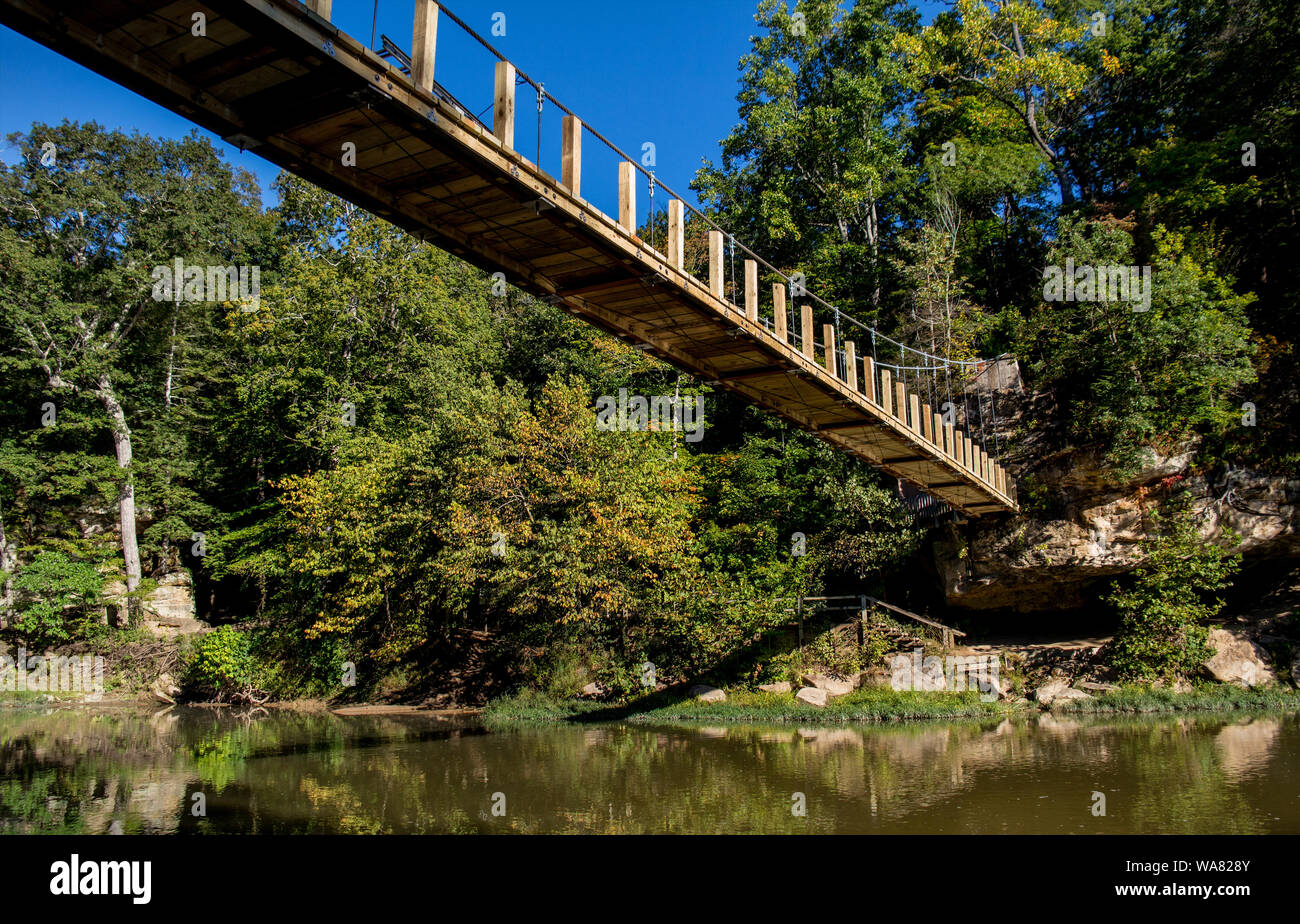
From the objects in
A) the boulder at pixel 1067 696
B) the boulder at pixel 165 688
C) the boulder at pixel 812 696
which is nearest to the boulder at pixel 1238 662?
the boulder at pixel 1067 696

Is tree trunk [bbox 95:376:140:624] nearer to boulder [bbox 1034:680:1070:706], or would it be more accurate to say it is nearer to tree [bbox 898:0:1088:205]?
boulder [bbox 1034:680:1070:706]

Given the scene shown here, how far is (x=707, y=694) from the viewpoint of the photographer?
17812 mm

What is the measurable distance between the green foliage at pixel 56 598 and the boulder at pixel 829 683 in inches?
705

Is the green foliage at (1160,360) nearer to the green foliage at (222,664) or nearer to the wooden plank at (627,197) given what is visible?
the wooden plank at (627,197)

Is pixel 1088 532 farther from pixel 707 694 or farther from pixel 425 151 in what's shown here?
pixel 425 151

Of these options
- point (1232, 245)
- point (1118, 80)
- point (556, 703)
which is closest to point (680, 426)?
point (556, 703)

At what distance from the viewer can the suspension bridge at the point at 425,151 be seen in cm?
467

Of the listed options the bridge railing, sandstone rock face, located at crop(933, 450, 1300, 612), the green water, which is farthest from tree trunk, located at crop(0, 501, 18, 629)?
sandstone rock face, located at crop(933, 450, 1300, 612)

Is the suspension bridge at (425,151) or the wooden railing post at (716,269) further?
the wooden railing post at (716,269)

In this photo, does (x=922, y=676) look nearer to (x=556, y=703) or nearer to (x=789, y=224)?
(x=556, y=703)

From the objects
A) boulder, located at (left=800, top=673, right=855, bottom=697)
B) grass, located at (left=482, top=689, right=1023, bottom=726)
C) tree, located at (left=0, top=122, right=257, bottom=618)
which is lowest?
grass, located at (left=482, top=689, right=1023, bottom=726)

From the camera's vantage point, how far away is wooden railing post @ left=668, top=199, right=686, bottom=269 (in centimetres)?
838

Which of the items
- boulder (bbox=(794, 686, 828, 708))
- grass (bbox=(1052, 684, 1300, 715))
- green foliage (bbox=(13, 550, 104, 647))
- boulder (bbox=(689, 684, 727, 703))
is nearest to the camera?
grass (bbox=(1052, 684, 1300, 715))

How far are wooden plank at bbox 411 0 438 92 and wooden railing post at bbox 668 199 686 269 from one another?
3289 millimetres
